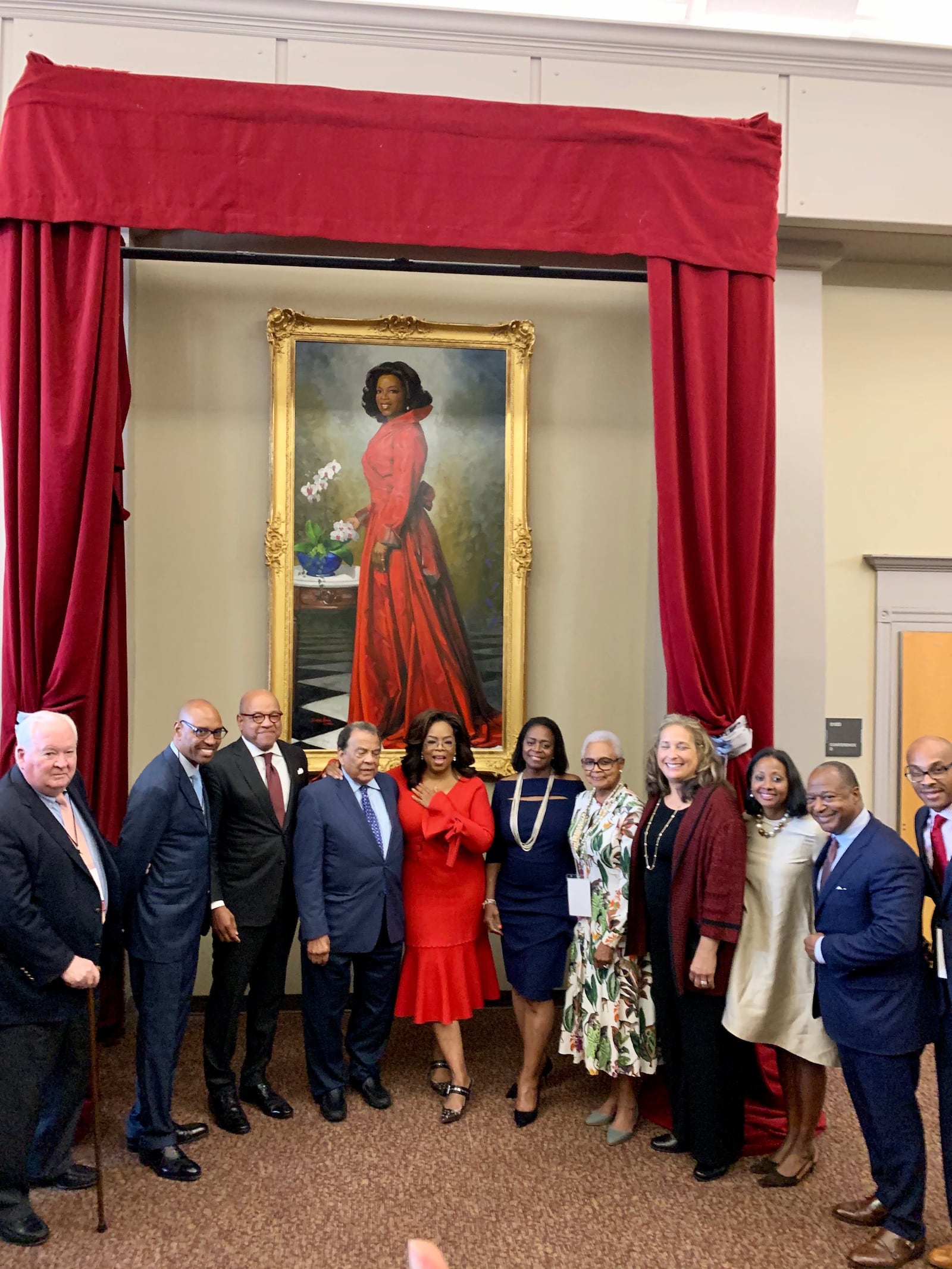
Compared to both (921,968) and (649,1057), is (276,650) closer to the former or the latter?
(649,1057)

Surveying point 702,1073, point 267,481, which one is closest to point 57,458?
point 267,481

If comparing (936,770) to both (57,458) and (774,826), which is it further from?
(57,458)

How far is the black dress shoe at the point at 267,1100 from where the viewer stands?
449cm

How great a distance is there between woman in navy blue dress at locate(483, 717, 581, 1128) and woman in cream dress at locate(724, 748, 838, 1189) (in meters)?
0.83

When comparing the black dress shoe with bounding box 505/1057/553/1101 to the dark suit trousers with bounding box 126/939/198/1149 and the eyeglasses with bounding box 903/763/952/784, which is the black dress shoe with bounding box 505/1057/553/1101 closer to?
the dark suit trousers with bounding box 126/939/198/1149

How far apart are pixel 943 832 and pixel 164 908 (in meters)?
2.87

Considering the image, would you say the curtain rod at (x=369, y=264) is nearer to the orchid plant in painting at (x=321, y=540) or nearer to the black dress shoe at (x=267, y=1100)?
the orchid plant in painting at (x=321, y=540)

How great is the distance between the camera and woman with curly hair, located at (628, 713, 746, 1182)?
156 inches

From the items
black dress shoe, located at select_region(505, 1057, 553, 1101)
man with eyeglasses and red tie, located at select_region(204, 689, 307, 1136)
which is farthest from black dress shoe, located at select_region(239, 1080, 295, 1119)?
black dress shoe, located at select_region(505, 1057, 553, 1101)

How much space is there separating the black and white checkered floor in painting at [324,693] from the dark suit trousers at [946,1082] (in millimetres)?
3360

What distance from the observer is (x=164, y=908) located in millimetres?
4000

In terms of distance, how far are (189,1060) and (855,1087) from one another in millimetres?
3160

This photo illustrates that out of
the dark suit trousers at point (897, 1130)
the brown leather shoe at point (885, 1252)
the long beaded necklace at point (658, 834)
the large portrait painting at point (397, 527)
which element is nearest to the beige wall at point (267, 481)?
the large portrait painting at point (397, 527)

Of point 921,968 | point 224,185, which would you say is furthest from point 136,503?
point 921,968
